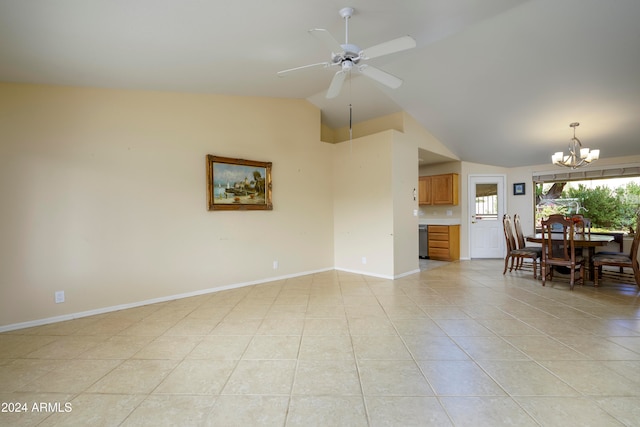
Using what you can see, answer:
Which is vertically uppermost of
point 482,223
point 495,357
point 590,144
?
point 590,144

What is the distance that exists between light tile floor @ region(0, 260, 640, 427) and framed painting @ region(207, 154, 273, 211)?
1405 millimetres

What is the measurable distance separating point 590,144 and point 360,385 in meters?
6.09

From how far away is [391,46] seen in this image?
2.24 metres

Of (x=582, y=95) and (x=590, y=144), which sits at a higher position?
(x=582, y=95)

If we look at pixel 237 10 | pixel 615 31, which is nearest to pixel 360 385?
pixel 237 10

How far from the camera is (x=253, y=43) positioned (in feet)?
9.30

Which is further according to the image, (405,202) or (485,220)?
(485,220)

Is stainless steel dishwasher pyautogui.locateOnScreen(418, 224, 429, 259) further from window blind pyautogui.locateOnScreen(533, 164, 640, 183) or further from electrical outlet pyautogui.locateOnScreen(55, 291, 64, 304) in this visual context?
electrical outlet pyautogui.locateOnScreen(55, 291, 64, 304)

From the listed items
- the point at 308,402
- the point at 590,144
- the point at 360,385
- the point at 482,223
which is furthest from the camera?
the point at 482,223

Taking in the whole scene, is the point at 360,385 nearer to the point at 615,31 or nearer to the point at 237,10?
the point at 237,10

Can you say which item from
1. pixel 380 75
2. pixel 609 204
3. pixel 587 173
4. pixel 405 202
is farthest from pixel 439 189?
pixel 380 75

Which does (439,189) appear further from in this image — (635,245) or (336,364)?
(336,364)

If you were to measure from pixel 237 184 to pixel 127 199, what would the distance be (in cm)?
138

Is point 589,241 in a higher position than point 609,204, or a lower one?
lower
